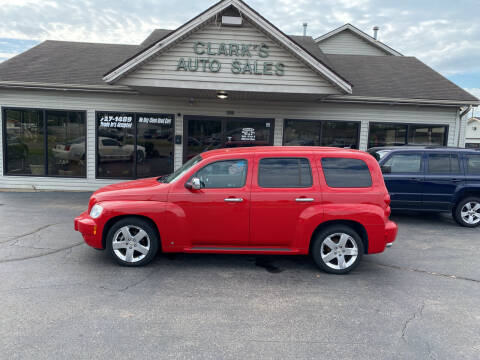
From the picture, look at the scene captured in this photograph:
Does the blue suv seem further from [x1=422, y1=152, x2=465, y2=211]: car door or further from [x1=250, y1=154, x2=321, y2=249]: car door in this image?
[x1=250, y1=154, x2=321, y2=249]: car door

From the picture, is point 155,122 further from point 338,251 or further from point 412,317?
point 412,317

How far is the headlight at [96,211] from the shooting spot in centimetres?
494

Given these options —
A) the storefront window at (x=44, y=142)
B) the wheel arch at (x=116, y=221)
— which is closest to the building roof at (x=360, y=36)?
the storefront window at (x=44, y=142)

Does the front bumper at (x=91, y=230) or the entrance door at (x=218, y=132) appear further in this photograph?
the entrance door at (x=218, y=132)

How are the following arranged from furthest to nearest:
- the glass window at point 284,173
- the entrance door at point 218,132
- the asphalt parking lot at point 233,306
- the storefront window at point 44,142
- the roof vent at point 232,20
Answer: the entrance door at point 218,132 < the storefront window at point 44,142 < the roof vent at point 232,20 < the glass window at point 284,173 < the asphalt parking lot at point 233,306

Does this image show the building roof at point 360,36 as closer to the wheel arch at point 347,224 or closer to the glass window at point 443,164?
the glass window at point 443,164

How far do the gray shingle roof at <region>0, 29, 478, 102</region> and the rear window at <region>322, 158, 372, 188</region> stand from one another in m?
5.62

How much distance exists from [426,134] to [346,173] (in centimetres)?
846

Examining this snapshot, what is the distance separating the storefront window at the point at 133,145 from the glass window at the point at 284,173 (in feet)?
22.9

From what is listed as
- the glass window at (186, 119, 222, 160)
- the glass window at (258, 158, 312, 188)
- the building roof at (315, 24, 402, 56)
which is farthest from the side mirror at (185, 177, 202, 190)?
the building roof at (315, 24, 402, 56)

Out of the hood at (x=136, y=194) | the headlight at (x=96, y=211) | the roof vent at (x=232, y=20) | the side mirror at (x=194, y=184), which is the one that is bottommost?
the headlight at (x=96, y=211)

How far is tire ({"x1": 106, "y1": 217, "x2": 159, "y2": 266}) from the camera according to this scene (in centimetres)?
496

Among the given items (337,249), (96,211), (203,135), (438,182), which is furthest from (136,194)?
(438,182)

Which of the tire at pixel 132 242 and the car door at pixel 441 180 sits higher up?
the car door at pixel 441 180
